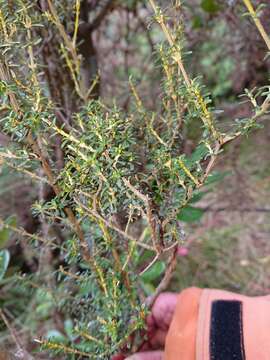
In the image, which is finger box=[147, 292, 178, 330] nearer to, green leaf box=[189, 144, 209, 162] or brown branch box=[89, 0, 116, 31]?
green leaf box=[189, 144, 209, 162]

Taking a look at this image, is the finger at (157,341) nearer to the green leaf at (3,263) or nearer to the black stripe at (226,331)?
the black stripe at (226,331)

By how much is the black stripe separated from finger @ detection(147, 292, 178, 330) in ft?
0.56

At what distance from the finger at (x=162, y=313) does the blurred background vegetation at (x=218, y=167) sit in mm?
165

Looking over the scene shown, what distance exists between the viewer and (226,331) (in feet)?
2.41

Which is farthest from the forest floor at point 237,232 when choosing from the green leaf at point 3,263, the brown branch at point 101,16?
the green leaf at point 3,263

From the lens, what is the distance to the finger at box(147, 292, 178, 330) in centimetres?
95

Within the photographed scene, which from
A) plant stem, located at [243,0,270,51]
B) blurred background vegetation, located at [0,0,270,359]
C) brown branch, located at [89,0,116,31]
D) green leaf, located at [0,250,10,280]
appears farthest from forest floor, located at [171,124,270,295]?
plant stem, located at [243,0,270,51]

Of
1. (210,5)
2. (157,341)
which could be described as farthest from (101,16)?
(157,341)

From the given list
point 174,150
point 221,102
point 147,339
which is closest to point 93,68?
point 174,150

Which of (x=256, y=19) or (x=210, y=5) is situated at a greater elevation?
(x=256, y=19)

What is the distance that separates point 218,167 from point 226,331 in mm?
1220

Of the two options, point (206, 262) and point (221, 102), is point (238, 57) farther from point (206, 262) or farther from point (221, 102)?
point (206, 262)

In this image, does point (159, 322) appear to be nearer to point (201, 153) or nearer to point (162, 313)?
point (162, 313)

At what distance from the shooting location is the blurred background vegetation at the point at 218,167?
136cm
